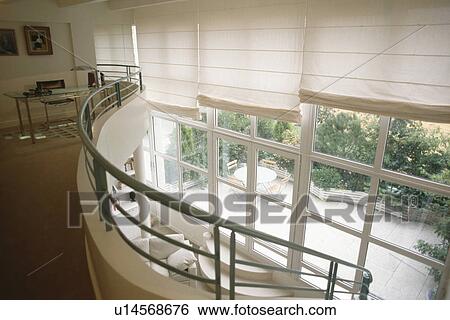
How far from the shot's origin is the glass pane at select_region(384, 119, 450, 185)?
13.0ft

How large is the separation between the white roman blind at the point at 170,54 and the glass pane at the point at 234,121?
0.56m

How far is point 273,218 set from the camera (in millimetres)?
6000

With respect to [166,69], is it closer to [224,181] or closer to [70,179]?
[224,181]

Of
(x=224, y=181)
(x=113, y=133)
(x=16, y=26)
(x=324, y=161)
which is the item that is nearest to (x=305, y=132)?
(x=324, y=161)

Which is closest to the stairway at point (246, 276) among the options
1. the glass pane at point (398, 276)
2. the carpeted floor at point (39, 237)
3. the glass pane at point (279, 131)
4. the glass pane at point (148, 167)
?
the glass pane at point (398, 276)

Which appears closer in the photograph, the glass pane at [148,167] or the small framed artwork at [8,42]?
the small framed artwork at [8,42]

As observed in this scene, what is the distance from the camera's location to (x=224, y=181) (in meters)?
6.78

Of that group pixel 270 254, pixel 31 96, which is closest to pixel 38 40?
pixel 31 96

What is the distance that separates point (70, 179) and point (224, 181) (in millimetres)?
3755

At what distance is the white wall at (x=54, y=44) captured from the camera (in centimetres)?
588

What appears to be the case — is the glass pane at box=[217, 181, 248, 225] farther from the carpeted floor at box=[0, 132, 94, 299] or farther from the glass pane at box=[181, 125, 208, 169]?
the carpeted floor at box=[0, 132, 94, 299]

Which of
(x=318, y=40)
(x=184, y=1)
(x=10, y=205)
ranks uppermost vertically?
(x=184, y=1)

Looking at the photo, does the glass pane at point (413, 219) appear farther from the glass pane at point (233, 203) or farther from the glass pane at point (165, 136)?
the glass pane at point (165, 136)

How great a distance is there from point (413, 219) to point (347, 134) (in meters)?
1.51
